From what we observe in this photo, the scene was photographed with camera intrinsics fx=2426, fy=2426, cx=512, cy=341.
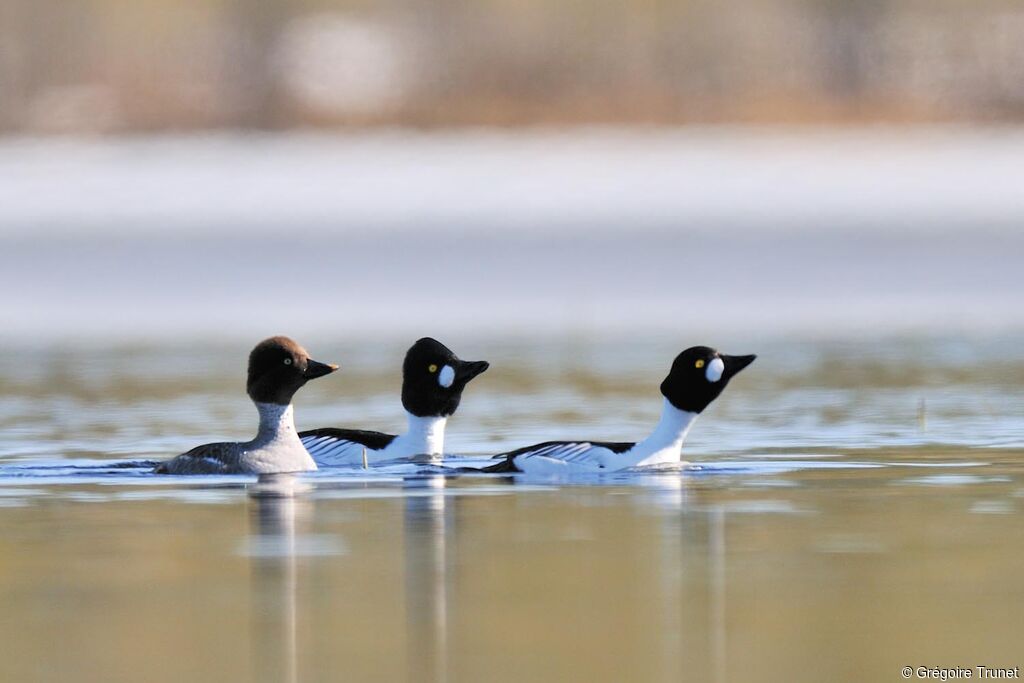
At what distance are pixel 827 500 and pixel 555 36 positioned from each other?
21.1 meters

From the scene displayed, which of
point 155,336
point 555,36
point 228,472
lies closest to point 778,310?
point 155,336

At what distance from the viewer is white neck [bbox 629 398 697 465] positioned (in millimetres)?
10438

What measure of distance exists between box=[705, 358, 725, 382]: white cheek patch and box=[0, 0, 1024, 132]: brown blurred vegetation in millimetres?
16598

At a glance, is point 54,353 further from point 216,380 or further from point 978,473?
point 978,473

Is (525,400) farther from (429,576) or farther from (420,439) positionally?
(429,576)

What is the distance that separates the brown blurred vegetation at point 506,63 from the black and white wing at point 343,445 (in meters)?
16.2

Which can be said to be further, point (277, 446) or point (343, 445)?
point (343, 445)

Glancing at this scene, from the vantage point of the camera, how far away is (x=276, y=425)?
35.1 feet

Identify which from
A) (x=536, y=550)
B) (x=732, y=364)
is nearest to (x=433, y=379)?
(x=732, y=364)

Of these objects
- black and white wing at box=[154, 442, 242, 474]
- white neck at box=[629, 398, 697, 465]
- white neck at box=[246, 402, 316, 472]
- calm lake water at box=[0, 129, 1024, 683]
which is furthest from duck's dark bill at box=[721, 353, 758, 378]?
black and white wing at box=[154, 442, 242, 474]

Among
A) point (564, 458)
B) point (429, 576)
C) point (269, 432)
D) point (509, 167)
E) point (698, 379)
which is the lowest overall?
point (429, 576)

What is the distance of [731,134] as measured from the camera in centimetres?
2672

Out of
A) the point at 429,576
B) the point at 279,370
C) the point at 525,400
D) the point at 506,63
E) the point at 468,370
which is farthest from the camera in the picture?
the point at 506,63

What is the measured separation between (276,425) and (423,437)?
38.0 inches
